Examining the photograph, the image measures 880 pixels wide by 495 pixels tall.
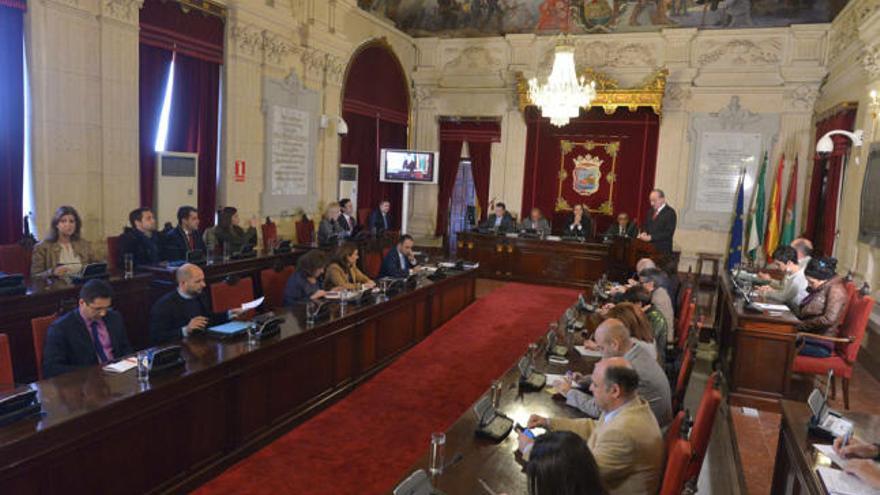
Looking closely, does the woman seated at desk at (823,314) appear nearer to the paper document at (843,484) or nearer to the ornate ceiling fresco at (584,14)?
the paper document at (843,484)

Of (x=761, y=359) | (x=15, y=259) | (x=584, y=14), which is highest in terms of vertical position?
(x=584, y=14)

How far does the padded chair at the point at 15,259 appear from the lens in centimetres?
571

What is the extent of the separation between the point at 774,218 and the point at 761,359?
21.9 ft

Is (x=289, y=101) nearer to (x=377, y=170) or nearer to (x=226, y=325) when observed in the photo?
(x=377, y=170)

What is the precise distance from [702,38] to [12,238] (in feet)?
38.5

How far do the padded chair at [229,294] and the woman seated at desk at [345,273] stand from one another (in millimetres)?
963

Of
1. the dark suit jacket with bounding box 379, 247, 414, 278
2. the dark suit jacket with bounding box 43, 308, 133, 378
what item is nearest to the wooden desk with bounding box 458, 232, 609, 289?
the dark suit jacket with bounding box 379, 247, 414, 278

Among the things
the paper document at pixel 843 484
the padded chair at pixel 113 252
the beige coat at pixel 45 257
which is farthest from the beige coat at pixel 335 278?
the paper document at pixel 843 484

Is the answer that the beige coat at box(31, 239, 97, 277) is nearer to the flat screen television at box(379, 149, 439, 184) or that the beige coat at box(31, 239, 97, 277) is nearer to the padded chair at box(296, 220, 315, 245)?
the padded chair at box(296, 220, 315, 245)

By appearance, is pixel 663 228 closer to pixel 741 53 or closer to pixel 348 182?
pixel 741 53

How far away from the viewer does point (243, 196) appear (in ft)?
29.4

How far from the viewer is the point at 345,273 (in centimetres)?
652

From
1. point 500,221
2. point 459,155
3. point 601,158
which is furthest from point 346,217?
point 601,158

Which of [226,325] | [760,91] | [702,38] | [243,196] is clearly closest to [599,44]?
[702,38]
